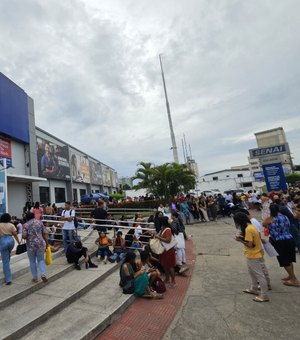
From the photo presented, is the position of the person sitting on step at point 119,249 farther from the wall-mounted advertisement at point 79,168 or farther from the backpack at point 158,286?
the wall-mounted advertisement at point 79,168

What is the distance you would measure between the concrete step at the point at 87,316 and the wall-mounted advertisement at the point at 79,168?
78.5ft

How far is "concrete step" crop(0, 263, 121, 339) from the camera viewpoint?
366cm

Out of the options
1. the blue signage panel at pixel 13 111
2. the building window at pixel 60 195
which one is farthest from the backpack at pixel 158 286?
the building window at pixel 60 195

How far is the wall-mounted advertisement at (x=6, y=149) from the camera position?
15444mm

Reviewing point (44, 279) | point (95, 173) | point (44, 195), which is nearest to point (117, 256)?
point (44, 279)

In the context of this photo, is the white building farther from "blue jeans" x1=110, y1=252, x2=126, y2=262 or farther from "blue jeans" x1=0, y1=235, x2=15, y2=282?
"blue jeans" x1=0, y1=235, x2=15, y2=282

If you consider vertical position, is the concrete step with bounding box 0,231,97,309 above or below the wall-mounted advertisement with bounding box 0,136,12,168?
below

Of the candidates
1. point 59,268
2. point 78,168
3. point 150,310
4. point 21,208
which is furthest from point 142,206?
point 150,310

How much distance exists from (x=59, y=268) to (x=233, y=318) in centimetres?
428

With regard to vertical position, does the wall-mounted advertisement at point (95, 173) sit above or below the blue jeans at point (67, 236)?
above

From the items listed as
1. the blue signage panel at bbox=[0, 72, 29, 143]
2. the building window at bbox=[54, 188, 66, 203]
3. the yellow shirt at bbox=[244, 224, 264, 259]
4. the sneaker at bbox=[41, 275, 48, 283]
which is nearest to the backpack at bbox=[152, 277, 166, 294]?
the yellow shirt at bbox=[244, 224, 264, 259]

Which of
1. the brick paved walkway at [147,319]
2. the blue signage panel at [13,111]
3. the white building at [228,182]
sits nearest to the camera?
the brick paved walkway at [147,319]

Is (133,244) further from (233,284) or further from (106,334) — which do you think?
(106,334)

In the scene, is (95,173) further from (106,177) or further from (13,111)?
(13,111)
